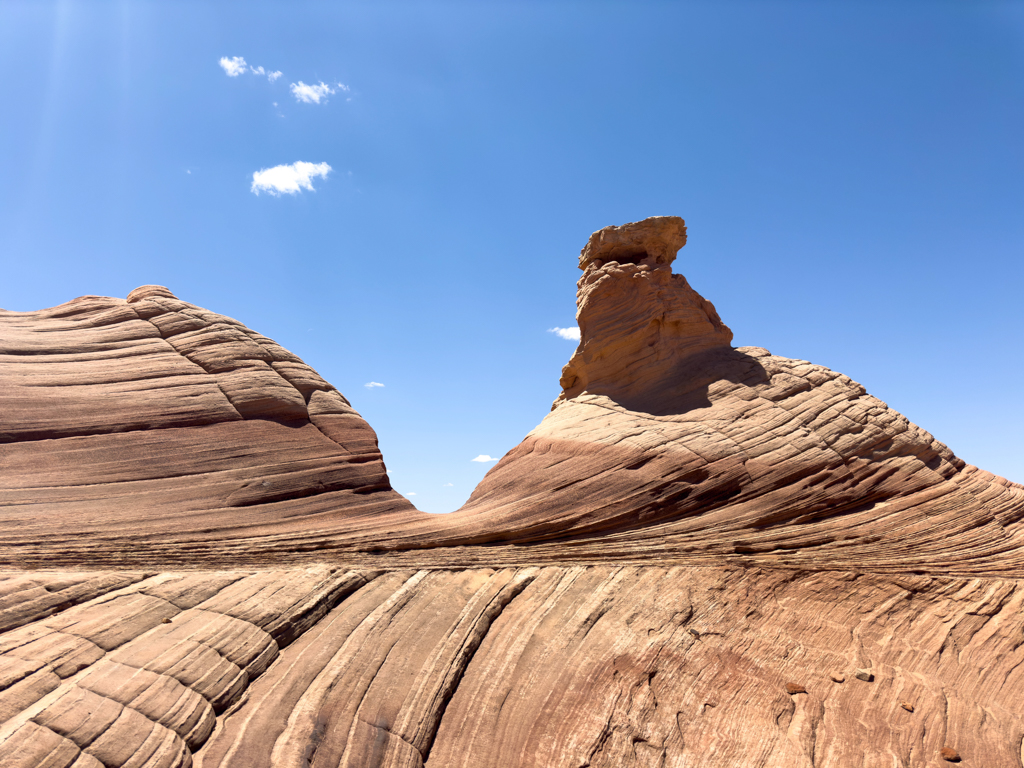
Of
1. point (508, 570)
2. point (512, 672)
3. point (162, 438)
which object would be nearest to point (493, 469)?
point (508, 570)

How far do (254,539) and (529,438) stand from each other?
25.8ft

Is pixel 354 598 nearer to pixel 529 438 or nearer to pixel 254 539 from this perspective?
pixel 254 539

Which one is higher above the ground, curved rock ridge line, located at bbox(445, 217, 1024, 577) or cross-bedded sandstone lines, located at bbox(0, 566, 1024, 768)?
curved rock ridge line, located at bbox(445, 217, 1024, 577)

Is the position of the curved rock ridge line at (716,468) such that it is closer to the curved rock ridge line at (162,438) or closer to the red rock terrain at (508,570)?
the red rock terrain at (508,570)

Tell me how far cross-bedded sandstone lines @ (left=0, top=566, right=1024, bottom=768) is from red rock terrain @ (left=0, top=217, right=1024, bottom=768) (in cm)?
4

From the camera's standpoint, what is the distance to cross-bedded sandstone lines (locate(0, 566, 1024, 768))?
7773mm

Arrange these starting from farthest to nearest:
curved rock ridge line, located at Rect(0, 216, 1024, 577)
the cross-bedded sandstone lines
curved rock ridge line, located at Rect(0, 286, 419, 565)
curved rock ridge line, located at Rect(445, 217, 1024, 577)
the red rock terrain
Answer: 1. curved rock ridge line, located at Rect(445, 217, 1024, 577)
2. curved rock ridge line, located at Rect(0, 216, 1024, 577)
3. curved rock ridge line, located at Rect(0, 286, 419, 565)
4. the red rock terrain
5. the cross-bedded sandstone lines

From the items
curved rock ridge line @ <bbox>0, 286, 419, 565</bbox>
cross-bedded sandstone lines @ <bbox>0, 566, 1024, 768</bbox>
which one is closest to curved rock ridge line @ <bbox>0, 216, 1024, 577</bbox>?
curved rock ridge line @ <bbox>0, 286, 419, 565</bbox>

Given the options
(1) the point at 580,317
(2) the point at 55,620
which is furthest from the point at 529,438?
(2) the point at 55,620

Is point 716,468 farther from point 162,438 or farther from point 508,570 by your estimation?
point 162,438

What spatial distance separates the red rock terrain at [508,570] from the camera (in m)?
8.55

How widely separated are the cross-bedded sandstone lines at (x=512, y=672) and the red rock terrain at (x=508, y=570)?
0.14 feet

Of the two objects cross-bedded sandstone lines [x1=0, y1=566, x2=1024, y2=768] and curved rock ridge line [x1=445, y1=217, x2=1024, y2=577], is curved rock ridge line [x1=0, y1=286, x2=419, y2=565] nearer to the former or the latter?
cross-bedded sandstone lines [x1=0, y1=566, x2=1024, y2=768]

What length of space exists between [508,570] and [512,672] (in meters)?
2.39
